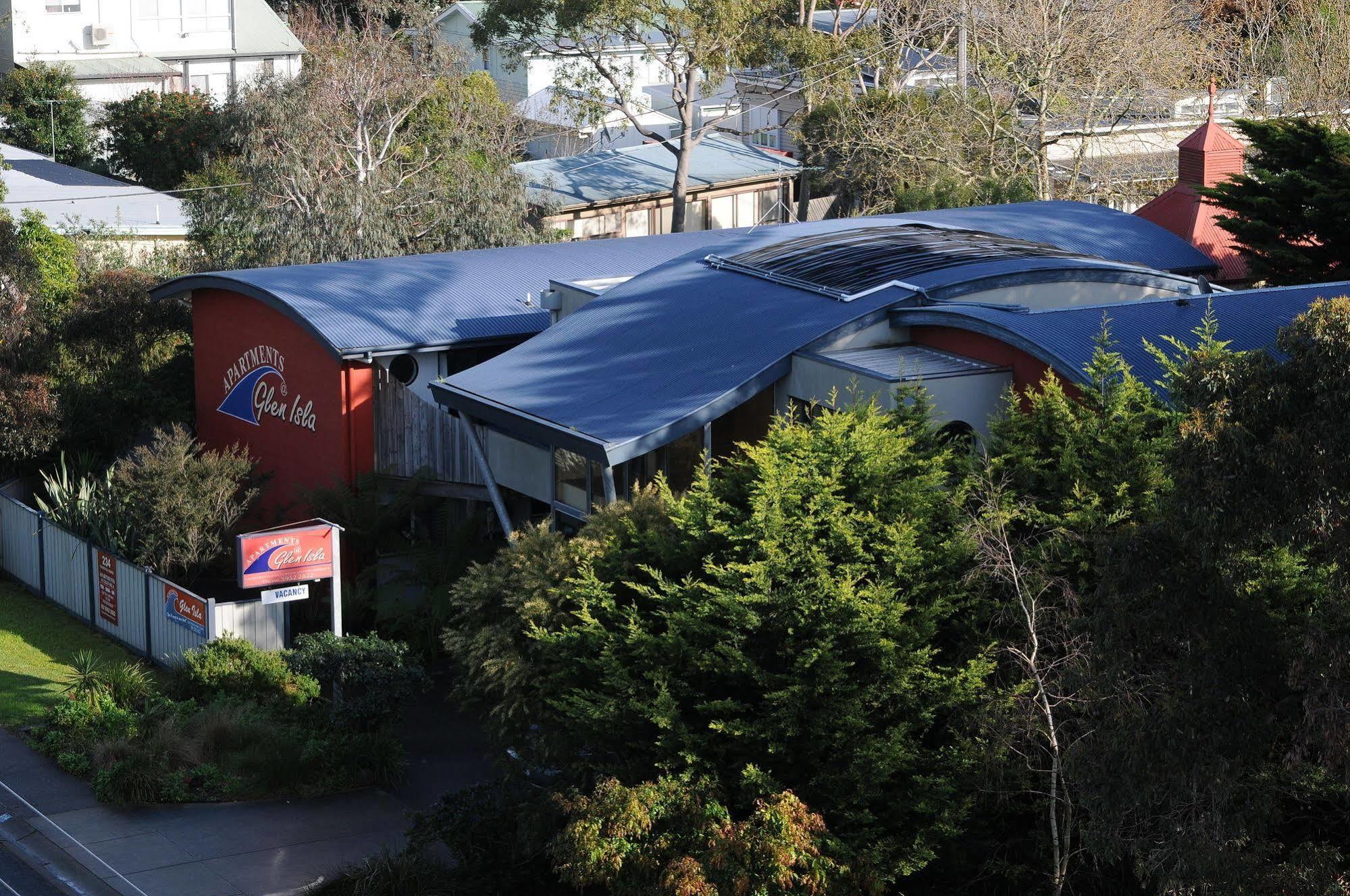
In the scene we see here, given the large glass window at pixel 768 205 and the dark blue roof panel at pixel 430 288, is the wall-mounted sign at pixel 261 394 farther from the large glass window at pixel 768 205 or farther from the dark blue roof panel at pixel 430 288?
the large glass window at pixel 768 205

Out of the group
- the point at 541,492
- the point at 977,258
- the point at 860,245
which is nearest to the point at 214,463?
the point at 541,492

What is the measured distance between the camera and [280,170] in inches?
1391

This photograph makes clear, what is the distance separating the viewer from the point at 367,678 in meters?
18.6

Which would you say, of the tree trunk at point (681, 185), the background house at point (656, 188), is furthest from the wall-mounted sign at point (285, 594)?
the tree trunk at point (681, 185)

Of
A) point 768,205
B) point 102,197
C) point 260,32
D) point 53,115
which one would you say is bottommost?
point 768,205

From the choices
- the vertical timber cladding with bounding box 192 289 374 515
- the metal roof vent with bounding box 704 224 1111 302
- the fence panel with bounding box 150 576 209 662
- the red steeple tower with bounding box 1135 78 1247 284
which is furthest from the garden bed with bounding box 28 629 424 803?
the red steeple tower with bounding box 1135 78 1247 284

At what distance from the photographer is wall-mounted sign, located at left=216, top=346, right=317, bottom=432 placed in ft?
85.6

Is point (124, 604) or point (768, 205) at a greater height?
point (768, 205)

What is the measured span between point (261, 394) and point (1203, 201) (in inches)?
713

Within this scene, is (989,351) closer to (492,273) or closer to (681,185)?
(492,273)

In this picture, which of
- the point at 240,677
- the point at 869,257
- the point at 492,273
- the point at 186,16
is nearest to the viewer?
the point at 240,677

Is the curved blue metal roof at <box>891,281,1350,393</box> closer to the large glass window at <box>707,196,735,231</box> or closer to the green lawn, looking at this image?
the green lawn

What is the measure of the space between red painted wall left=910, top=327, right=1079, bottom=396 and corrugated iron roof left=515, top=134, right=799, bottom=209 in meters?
27.1

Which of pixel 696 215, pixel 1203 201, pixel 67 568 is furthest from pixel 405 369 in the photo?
pixel 696 215
